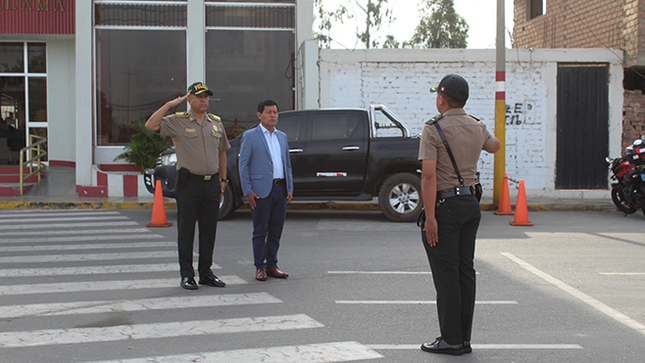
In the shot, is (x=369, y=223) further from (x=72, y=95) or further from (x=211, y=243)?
(x=72, y=95)

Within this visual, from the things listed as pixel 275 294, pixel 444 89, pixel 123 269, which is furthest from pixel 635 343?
pixel 123 269

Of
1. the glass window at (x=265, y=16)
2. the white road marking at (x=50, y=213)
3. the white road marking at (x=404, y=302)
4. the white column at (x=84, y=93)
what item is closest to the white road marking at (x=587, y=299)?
the white road marking at (x=404, y=302)

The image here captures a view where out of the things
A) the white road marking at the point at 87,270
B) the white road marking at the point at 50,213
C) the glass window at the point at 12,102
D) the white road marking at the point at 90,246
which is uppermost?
the glass window at the point at 12,102

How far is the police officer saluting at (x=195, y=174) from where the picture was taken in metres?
6.00

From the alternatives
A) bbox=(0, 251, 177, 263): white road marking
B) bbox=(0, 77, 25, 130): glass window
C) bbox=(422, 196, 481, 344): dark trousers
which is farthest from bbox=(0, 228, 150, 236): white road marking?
bbox=(0, 77, 25, 130): glass window

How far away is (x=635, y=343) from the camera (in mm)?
4438

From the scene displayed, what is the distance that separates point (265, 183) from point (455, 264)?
2.72 metres

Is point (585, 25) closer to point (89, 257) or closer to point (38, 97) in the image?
point (89, 257)

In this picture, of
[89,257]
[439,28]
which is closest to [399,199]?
[89,257]

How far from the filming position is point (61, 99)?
18281 millimetres

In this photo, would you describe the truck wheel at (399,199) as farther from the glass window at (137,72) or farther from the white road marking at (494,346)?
the glass window at (137,72)

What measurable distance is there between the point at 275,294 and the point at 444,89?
270 centimetres

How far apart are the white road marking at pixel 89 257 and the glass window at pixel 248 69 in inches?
364

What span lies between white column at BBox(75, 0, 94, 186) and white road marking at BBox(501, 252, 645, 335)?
1166cm
